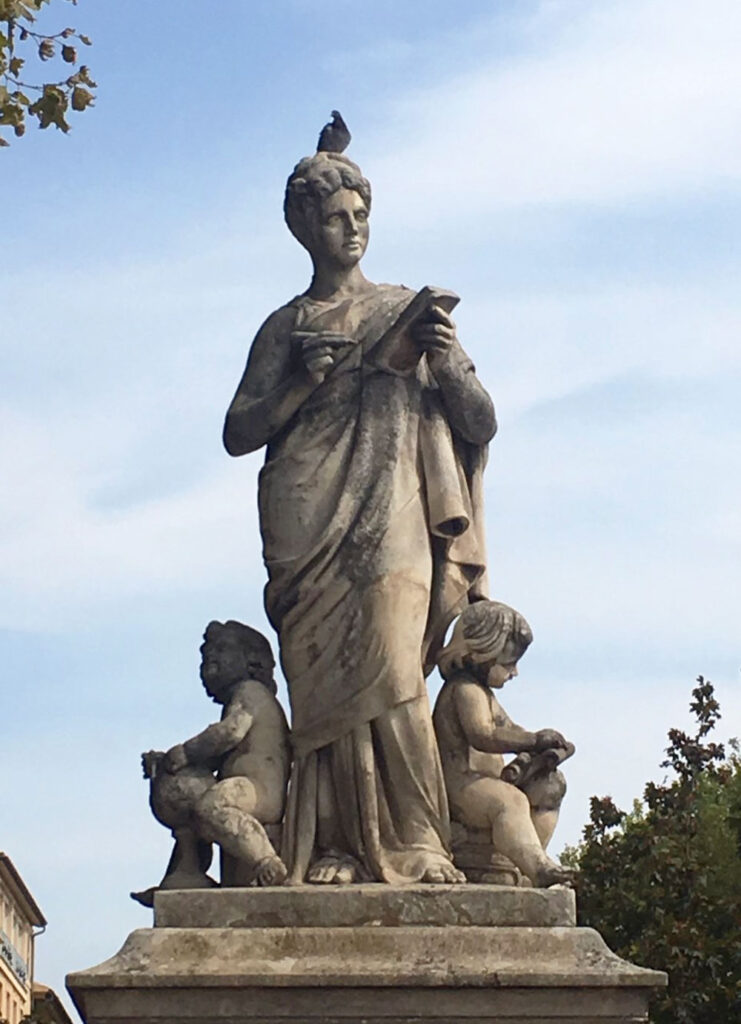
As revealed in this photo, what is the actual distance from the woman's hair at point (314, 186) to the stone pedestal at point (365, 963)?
3.28 m

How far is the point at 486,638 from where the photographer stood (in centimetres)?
1264

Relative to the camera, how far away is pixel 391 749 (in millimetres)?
12367

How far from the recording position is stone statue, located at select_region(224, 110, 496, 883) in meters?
12.4

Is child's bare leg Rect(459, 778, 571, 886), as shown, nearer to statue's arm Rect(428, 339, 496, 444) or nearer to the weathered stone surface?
the weathered stone surface

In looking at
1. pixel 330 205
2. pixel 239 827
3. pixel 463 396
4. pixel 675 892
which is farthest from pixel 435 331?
pixel 675 892

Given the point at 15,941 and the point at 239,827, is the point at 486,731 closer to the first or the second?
the point at 239,827

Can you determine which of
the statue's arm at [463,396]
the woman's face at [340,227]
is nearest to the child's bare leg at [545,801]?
the statue's arm at [463,396]

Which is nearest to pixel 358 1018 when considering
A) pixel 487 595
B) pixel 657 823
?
pixel 487 595

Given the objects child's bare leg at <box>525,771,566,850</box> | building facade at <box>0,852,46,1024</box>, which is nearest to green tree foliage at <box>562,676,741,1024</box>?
child's bare leg at <box>525,771,566,850</box>

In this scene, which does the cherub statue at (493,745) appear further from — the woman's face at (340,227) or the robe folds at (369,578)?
the woman's face at (340,227)

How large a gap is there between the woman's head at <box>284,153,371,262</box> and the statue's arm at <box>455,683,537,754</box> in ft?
7.35

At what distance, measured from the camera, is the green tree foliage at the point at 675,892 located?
80.2 feet

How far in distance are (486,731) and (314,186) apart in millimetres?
2713

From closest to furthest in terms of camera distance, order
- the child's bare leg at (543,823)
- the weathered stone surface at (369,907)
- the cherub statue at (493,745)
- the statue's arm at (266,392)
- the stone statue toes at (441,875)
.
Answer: the weathered stone surface at (369,907) < the stone statue toes at (441,875) < the cherub statue at (493,745) < the child's bare leg at (543,823) < the statue's arm at (266,392)
